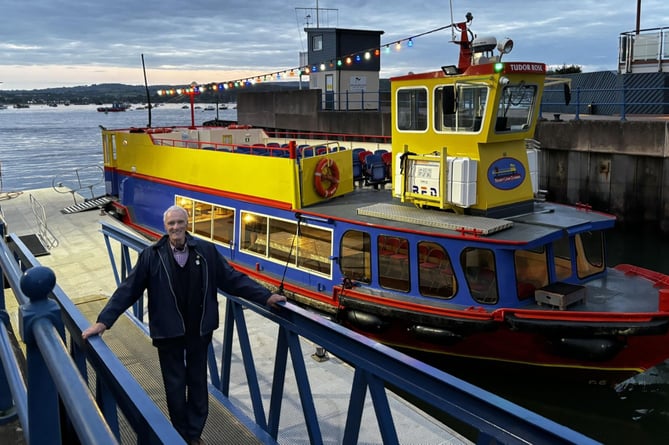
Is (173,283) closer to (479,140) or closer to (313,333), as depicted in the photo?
(313,333)

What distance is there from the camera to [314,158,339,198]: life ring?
11.1 metres

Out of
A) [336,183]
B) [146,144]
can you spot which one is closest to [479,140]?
[336,183]

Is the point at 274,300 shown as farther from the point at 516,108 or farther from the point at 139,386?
the point at 516,108

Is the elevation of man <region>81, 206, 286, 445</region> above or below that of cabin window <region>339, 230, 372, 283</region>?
above

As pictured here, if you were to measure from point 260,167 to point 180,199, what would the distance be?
3.27 metres

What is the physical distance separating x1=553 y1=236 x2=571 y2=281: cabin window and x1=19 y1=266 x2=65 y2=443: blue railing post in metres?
8.32

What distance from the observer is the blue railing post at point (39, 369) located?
219 cm

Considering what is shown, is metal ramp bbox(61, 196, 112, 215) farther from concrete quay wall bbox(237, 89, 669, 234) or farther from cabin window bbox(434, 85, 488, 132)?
concrete quay wall bbox(237, 89, 669, 234)

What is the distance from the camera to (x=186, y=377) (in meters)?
4.25

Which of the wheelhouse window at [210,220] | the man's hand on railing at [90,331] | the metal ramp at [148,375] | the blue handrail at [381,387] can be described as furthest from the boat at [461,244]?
the man's hand on railing at [90,331]

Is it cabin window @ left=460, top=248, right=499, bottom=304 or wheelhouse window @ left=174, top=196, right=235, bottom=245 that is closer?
cabin window @ left=460, top=248, right=499, bottom=304

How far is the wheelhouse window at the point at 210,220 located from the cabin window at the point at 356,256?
3.26m

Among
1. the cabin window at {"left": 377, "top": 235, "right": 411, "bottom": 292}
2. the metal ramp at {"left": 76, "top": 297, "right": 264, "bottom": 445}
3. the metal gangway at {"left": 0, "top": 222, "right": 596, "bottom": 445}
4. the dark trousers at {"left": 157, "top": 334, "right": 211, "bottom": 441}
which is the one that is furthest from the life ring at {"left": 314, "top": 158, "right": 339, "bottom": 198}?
the dark trousers at {"left": 157, "top": 334, "right": 211, "bottom": 441}

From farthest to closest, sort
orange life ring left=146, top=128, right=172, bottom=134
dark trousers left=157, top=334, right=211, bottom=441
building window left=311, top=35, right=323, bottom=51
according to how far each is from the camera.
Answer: building window left=311, top=35, right=323, bottom=51 → orange life ring left=146, top=128, right=172, bottom=134 → dark trousers left=157, top=334, right=211, bottom=441
